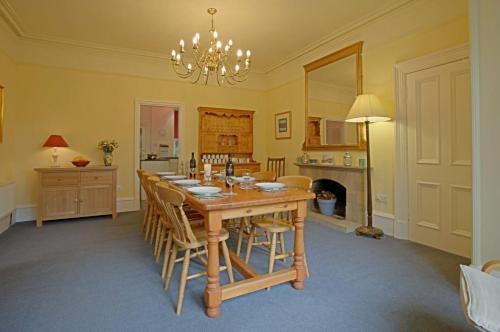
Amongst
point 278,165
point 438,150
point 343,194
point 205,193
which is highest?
point 438,150

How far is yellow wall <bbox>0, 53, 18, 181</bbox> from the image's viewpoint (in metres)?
3.94

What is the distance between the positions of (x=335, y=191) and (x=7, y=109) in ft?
17.6

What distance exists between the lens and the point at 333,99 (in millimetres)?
4508

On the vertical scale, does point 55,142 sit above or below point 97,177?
above

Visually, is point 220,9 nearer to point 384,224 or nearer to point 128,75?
point 128,75

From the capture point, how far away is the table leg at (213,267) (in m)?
1.81

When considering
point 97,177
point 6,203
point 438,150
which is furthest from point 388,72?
point 6,203

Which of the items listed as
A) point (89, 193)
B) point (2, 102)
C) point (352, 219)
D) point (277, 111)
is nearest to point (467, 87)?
point (352, 219)

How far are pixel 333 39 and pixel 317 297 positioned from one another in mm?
3892

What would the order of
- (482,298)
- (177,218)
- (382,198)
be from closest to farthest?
Answer: (482,298) → (177,218) → (382,198)

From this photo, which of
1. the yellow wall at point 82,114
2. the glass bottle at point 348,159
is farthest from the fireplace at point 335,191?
the yellow wall at point 82,114

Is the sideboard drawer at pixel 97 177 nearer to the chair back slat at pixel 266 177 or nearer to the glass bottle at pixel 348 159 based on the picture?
the chair back slat at pixel 266 177

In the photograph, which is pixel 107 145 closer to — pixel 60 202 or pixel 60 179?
pixel 60 179

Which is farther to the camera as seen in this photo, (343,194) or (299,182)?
(343,194)
